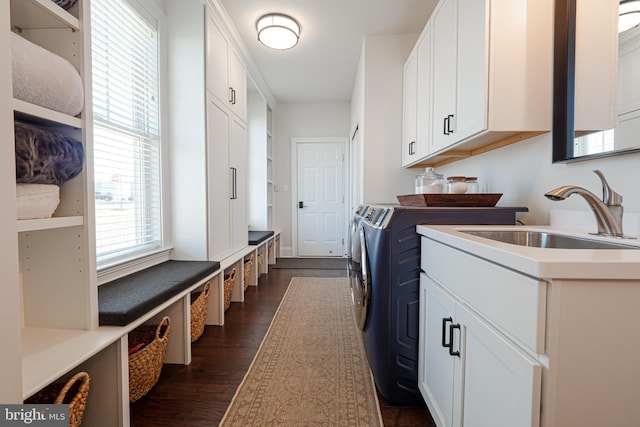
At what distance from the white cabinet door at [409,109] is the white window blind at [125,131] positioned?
1957mm

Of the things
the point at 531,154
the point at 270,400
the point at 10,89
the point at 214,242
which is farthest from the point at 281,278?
the point at 10,89

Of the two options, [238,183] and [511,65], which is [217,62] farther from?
[511,65]

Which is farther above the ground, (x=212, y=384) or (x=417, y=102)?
(x=417, y=102)

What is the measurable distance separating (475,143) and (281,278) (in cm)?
278

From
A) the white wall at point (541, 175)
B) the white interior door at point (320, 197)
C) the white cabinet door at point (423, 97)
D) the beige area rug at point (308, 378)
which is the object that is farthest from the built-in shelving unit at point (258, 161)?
the white wall at point (541, 175)

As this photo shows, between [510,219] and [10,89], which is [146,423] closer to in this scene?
[10,89]

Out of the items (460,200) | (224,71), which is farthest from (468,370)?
(224,71)

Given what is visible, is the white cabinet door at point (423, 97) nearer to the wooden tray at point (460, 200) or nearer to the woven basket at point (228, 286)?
the wooden tray at point (460, 200)

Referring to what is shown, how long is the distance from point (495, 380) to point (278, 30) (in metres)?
2.92

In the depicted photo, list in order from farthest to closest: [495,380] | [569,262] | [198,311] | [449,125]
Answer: [198,311] < [449,125] < [495,380] < [569,262]

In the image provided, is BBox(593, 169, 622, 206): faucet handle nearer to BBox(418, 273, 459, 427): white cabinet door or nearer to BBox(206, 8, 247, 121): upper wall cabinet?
BBox(418, 273, 459, 427): white cabinet door

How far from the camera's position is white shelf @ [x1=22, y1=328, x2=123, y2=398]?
0.95 meters

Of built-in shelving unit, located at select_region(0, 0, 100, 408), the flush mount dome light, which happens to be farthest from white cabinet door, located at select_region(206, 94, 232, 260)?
built-in shelving unit, located at select_region(0, 0, 100, 408)

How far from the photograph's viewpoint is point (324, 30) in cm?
290
